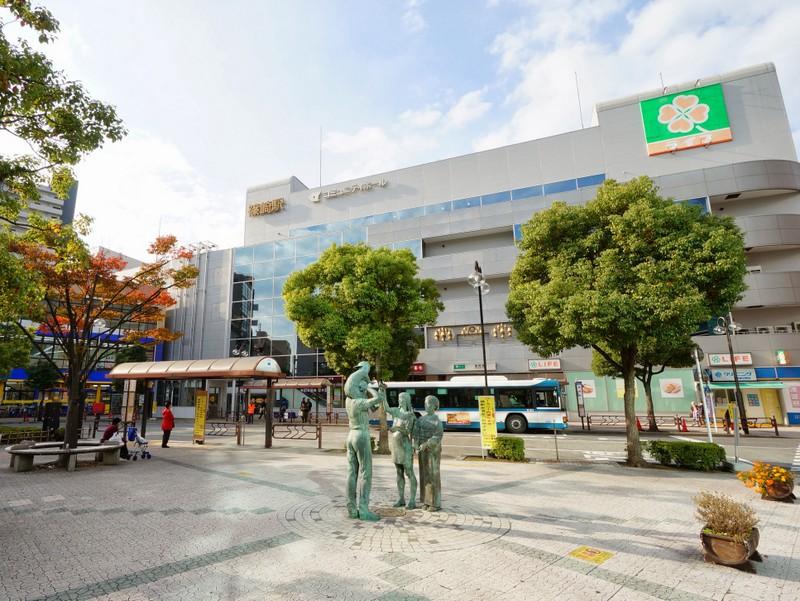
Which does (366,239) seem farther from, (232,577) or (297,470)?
(232,577)

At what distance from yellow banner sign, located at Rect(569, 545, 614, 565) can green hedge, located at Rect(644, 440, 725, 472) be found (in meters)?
8.04

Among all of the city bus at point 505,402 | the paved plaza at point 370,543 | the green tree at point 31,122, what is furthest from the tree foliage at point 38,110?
the city bus at point 505,402

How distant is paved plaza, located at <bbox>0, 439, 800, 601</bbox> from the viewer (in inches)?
172

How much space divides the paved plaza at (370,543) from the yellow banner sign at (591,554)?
1.1 inches

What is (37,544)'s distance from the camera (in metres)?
5.71

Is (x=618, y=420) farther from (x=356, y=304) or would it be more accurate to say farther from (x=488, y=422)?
(x=356, y=304)

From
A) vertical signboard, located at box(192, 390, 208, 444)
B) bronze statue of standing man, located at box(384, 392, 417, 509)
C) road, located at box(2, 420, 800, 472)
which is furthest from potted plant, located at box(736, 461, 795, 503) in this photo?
vertical signboard, located at box(192, 390, 208, 444)

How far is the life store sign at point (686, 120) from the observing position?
98.6 ft

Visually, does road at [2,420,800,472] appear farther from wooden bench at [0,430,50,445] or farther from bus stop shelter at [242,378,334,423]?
bus stop shelter at [242,378,334,423]

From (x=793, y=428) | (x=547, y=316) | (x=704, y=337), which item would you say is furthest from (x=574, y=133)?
(x=547, y=316)

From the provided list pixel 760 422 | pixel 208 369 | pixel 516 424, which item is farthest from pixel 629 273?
pixel 760 422

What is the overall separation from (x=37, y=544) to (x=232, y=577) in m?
3.30

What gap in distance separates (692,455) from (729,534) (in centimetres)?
774

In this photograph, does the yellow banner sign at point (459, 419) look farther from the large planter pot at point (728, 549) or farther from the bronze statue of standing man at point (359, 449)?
the large planter pot at point (728, 549)
